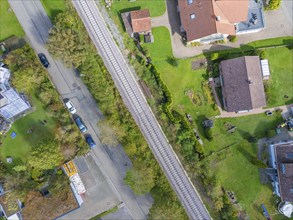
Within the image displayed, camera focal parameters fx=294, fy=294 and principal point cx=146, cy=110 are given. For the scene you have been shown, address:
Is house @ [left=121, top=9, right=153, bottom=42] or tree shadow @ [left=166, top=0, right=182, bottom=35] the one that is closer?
house @ [left=121, top=9, right=153, bottom=42]

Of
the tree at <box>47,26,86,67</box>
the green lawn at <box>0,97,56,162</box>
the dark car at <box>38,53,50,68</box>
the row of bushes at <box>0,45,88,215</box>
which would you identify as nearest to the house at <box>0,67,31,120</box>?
the row of bushes at <box>0,45,88,215</box>

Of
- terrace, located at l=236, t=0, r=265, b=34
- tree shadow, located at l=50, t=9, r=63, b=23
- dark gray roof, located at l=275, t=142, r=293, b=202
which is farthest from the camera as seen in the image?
tree shadow, located at l=50, t=9, r=63, b=23

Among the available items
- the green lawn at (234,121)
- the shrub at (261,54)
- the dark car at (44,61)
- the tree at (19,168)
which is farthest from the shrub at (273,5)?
the tree at (19,168)

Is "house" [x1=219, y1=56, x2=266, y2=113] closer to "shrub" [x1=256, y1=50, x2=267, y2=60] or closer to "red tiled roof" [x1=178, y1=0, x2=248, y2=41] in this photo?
"shrub" [x1=256, y1=50, x2=267, y2=60]

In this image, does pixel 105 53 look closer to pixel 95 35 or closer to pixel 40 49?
pixel 95 35

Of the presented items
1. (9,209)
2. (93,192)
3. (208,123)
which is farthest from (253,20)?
(9,209)

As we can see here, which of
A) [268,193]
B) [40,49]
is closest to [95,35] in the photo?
[40,49]

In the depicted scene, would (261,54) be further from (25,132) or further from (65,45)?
(25,132)
